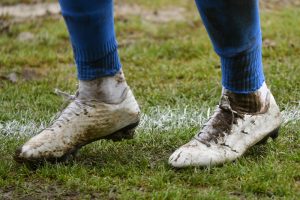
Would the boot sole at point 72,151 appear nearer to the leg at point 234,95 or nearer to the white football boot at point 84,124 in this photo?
the white football boot at point 84,124

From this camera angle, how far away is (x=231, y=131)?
2539 millimetres

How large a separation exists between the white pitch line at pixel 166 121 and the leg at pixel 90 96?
50 centimetres

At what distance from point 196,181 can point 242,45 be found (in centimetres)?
49

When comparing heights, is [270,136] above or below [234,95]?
below

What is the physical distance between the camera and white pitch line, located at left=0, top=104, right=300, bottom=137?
10.4 feet

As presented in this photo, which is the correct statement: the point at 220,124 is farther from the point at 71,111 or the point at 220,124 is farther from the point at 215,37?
the point at 71,111

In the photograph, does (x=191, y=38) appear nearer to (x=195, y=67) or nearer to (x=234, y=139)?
(x=195, y=67)

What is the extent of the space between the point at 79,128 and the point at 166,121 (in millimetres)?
781

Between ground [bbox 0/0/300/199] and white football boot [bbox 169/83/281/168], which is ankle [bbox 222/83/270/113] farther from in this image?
ground [bbox 0/0/300/199]

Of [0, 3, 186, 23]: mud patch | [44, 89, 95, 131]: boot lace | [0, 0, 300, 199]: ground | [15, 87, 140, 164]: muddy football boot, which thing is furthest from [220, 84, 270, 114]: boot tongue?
[0, 3, 186, 23]: mud patch

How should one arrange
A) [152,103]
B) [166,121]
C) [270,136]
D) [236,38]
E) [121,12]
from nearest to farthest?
[236,38] → [270,136] → [166,121] → [152,103] → [121,12]

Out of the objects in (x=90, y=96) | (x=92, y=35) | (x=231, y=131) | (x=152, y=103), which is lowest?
(x=152, y=103)

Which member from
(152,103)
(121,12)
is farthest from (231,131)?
(121,12)

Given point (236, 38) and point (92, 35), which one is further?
point (92, 35)
